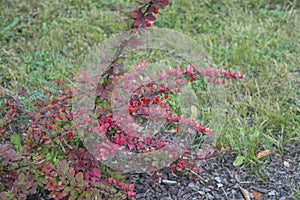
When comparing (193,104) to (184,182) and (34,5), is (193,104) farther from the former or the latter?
(34,5)

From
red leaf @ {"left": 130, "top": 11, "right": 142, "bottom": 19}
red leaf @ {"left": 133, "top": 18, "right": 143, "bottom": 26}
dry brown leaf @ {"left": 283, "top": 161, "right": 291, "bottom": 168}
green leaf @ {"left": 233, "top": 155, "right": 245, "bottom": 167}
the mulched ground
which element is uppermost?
red leaf @ {"left": 130, "top": 11, "right": 142, "bottom": 19}

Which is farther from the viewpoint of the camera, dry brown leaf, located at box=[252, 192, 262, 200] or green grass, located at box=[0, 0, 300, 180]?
green grass, located at box=[0, 0, 300, 180]

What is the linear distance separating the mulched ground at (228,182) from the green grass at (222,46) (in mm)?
113

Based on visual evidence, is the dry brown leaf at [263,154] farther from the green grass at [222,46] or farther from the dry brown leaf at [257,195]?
the dry brown leaf at [257,195]

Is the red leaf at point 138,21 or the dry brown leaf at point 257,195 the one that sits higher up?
the red leaf at point 138,21

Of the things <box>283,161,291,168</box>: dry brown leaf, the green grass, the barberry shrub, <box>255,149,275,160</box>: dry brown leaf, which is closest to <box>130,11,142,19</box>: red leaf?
the barberry shrub

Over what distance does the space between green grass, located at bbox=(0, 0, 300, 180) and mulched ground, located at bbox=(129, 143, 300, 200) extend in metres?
0.11

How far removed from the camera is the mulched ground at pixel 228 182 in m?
2.46

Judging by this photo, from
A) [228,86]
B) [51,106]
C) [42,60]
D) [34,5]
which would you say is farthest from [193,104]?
[34,5]

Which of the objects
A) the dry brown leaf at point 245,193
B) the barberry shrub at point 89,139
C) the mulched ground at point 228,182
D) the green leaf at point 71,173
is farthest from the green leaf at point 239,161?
the green leaf at point 71,173

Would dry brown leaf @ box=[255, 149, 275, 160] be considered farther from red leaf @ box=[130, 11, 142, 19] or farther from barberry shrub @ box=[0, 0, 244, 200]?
red leaf @ box=[130, 11, 142, 19]

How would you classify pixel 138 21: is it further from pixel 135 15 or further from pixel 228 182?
pixel 228 182

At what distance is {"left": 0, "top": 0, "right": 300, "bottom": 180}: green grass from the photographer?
2951 millimetres

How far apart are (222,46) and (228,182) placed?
1.50 meters
